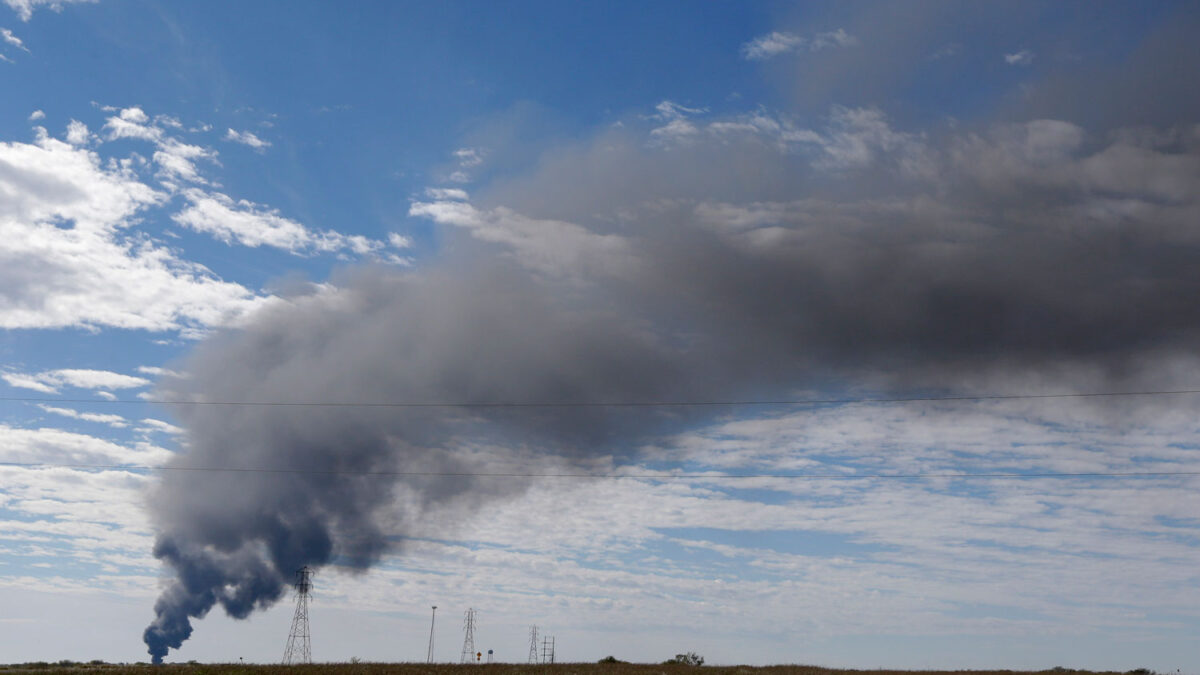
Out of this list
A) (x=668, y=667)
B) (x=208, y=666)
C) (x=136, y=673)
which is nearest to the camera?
(x=136, y=673)

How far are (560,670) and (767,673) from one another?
63.1 feet

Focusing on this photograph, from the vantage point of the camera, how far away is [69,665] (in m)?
104

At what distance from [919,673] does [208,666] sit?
68.4 meters

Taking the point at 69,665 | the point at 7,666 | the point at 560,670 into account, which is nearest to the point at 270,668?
the point at 560,670

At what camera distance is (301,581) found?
597 ft

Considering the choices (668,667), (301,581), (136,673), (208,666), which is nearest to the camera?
(136,673)

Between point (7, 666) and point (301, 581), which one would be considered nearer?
point (7, 666)

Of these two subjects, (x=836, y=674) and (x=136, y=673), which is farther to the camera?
(x=836, y=674)

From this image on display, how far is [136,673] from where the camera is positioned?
83.2m

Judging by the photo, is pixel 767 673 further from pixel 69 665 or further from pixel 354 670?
pixel 69 665

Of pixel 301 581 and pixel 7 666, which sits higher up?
pixel 301 581

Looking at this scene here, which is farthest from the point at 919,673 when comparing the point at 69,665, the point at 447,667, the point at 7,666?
the point at 7,666

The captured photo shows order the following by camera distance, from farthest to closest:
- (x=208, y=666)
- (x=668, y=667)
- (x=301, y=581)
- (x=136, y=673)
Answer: (x=301, y=581)
(x=668, y=667)
(x=208, y=666)
(x=136, y=673)

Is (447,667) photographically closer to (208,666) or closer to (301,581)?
(208,666)
